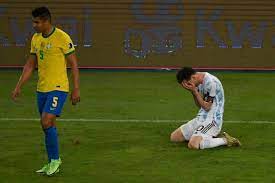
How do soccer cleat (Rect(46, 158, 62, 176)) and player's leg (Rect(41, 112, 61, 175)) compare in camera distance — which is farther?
soccer cleat (Rect(46, 158, 62, 176))

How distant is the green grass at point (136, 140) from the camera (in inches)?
332

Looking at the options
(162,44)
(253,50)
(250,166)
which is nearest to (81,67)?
(162,44)

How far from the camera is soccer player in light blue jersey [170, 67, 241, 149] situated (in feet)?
32.0

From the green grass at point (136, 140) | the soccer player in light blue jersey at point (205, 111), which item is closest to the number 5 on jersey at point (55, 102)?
the green grass at point (136, 140)

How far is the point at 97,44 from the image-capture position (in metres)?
21.6

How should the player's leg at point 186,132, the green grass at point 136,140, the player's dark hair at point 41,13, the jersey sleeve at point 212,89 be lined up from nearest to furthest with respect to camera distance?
the player's dark hair at point 41,13 < the green grass at point 136,140 < the jersey sleeve at point 212,89 < the player's leg at point 186,132

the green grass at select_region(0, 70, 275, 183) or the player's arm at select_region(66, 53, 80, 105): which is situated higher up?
the player's arm at select_region(66, 53, 80, 105)

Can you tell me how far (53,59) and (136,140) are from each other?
2705mm

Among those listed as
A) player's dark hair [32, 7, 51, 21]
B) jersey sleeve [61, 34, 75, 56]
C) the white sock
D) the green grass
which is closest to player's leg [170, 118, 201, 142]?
the green grass

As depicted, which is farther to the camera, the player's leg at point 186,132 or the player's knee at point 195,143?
the player's leg at point 186,132

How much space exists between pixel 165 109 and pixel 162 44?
25.8 feet

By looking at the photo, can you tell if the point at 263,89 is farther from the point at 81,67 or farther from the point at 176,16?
the point at 81,67

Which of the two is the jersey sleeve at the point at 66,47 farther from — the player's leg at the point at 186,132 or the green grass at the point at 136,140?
the player's leg at the point at 186,132

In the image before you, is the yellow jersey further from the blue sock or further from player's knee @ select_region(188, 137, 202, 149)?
player's knee @ select_region(188, 137, 202, 149)
